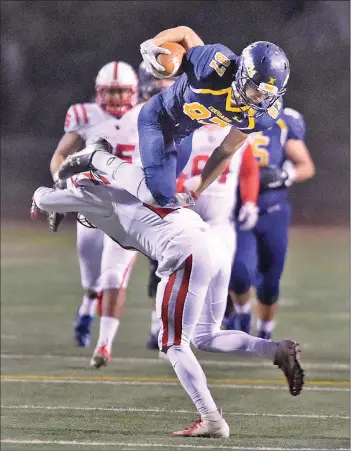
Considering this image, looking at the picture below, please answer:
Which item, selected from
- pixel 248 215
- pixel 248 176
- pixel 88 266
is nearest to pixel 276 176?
pixel 248 176

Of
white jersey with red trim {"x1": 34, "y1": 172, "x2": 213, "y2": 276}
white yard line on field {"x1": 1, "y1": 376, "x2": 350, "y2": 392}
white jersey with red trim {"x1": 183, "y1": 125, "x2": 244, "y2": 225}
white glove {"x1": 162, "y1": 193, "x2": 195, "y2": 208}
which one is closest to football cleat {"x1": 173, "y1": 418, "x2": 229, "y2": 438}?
white jersey with red trim {"x1": 34, "y1": 172, "x2": 213, "y2": 276}

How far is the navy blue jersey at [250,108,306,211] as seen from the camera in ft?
11.4

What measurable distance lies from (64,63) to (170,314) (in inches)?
123

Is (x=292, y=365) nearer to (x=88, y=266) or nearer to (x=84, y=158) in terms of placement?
(x=84, y=158)

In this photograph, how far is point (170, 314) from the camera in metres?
2.14

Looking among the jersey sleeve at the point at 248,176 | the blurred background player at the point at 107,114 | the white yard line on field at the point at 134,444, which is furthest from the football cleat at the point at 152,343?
the white yard line on field at the point at 134,444

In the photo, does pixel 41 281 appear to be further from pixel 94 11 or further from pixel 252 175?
pixel 252 175

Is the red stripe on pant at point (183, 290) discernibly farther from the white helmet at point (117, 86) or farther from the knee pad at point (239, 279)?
the knee pad at point (239, 279)

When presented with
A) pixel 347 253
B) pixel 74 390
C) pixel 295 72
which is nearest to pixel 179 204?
pixel 74 390

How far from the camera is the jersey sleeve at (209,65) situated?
1958 mm

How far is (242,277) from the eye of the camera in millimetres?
3447

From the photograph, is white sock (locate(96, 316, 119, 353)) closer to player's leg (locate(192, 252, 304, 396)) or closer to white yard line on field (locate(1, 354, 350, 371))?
white yard line on field (locate(1, 354, 350, 371))

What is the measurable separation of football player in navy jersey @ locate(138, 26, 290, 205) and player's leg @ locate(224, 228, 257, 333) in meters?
1.34

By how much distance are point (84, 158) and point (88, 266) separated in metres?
0.95
